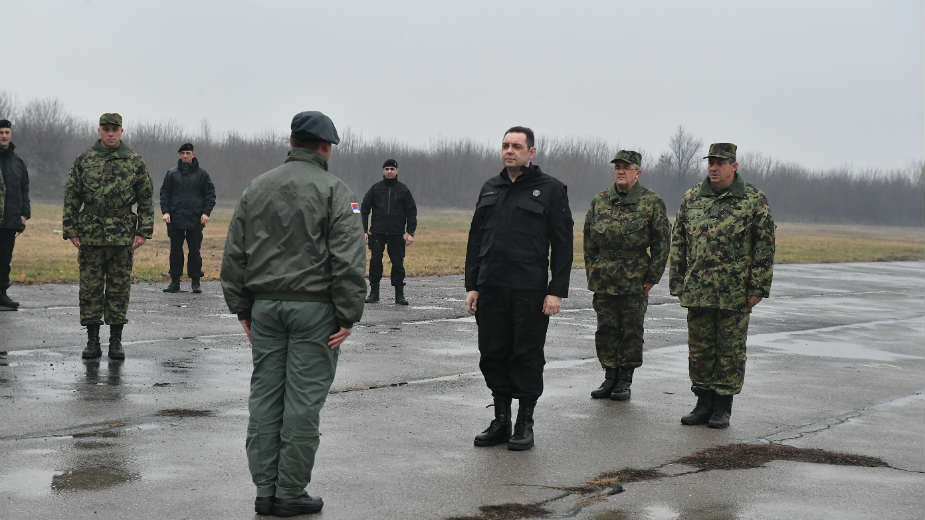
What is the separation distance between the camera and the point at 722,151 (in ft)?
28.1

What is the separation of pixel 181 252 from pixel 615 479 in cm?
1179

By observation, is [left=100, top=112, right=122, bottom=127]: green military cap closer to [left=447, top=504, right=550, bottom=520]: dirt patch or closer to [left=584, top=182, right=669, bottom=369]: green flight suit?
[left=584, top=182, right=669, bottom=369]: green flight suit

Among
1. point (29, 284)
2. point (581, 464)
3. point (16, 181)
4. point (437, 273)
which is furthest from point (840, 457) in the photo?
point (437, 273)

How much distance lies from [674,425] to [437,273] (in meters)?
15.7

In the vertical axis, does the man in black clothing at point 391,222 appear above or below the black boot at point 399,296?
above

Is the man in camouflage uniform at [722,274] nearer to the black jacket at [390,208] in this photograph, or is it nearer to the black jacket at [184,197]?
the black jacket at [390,208]

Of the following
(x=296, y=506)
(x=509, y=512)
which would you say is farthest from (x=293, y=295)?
(x=509, y=512)

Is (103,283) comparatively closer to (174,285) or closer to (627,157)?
(627,157)

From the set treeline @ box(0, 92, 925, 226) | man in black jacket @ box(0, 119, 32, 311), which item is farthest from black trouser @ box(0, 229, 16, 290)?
treeline @ box(0, 92, 925, 226)

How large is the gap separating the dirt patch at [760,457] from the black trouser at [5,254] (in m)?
9.78

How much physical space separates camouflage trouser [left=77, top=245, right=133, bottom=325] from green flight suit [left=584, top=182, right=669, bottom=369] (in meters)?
4.27

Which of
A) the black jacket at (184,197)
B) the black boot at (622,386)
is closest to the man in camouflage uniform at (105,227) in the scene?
the black boot at (622,386)

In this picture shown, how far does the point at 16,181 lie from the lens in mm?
14461

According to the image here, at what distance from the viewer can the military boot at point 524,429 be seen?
24.3 ft
